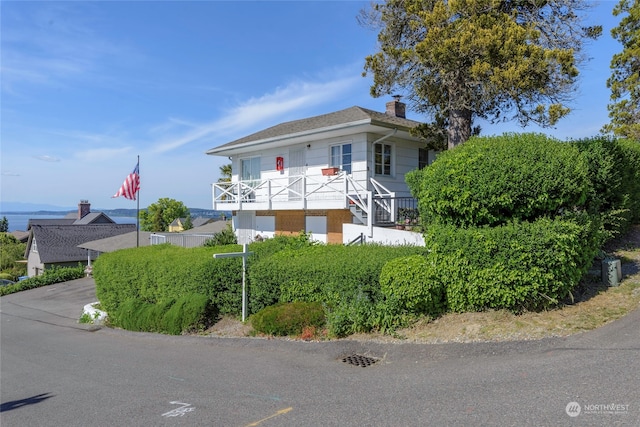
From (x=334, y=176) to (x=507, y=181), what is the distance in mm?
9433

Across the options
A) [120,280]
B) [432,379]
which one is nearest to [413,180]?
[432,379]

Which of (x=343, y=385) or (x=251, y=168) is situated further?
(x=251, y=168)

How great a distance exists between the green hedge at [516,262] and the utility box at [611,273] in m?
1.08

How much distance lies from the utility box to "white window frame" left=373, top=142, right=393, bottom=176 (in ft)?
28.8

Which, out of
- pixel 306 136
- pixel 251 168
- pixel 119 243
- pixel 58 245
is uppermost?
pixel 306 136

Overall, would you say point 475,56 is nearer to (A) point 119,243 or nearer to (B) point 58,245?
(A) point 119,243

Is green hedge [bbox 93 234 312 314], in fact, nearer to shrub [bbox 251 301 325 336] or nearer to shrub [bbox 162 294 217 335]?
shrub [bbox 162 294 217 335]

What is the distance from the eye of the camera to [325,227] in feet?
53.7

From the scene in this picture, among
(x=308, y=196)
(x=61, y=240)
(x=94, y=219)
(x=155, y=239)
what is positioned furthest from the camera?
(x=94, y=219)

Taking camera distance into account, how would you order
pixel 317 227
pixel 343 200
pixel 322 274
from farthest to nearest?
pixel 317 227 → pixel 343 200 → pixel 322 274

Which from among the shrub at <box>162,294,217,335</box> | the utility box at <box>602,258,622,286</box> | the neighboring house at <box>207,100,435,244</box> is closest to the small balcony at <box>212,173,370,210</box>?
the neighboring house at <box>207,100,435,244</box>

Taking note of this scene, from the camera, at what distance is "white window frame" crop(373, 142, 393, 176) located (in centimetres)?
1608

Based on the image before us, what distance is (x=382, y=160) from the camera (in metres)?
16.2

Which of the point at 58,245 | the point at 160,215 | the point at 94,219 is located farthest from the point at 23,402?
the point at 160,215
